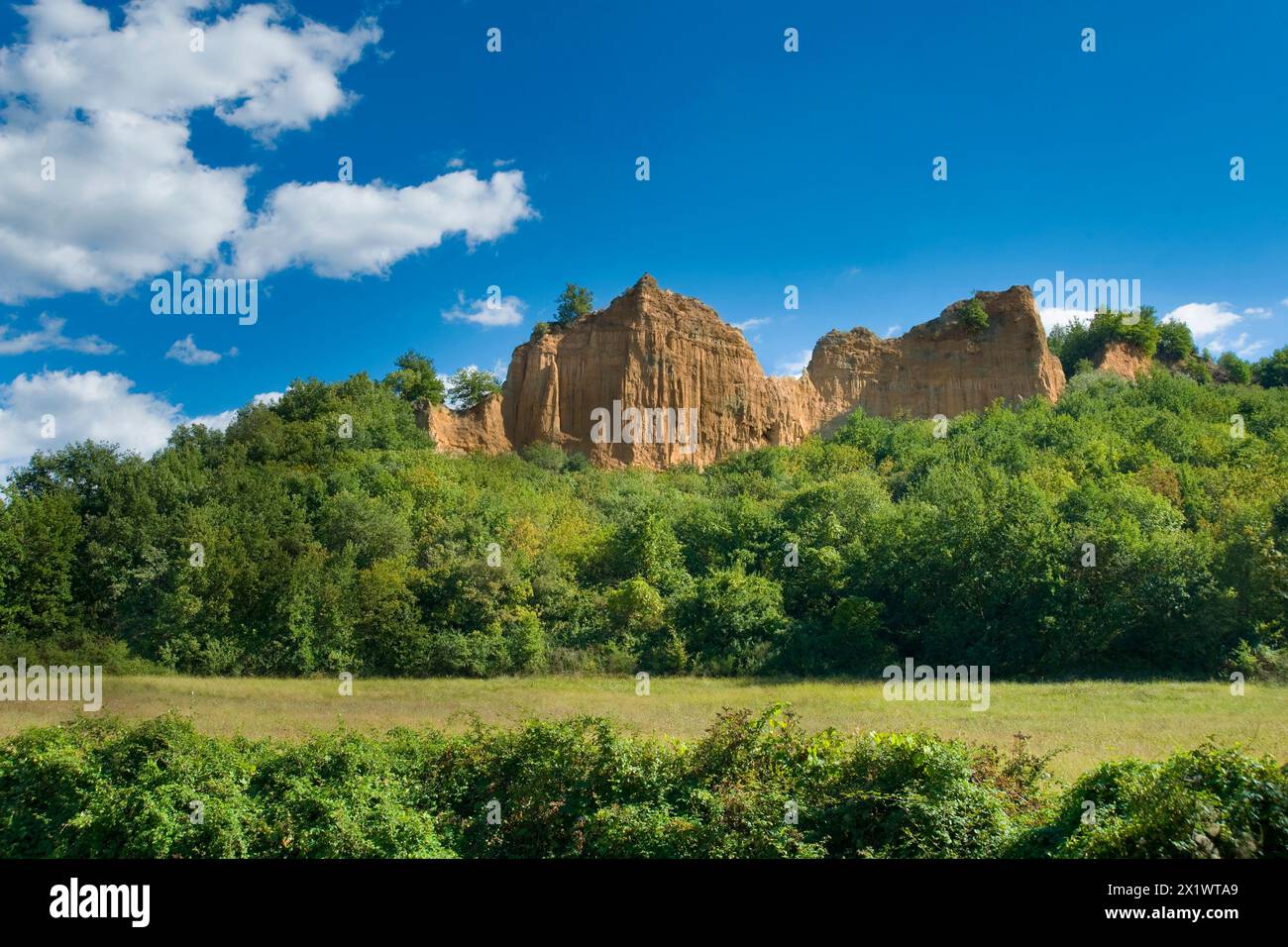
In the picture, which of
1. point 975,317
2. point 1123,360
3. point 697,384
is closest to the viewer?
point 697,384

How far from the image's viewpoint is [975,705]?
65.3ft

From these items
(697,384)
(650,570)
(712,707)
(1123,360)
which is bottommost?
(712,707)

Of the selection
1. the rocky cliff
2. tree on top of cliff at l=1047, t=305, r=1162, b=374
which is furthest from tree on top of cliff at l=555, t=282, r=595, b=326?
tree on top of cliff at l=1047, t=305, r=1162, b=374

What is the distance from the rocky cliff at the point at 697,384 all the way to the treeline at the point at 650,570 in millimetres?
13589

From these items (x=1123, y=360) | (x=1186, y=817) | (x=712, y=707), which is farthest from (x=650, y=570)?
(x=1123, y=360)

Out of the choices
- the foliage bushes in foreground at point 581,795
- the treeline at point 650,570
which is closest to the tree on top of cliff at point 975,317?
the treeline at point 650,570

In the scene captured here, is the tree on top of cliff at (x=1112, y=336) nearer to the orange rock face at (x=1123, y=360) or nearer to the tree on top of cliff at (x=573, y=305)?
the orange rock face at (x=1123, y=360)

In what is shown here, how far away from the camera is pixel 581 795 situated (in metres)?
9.87

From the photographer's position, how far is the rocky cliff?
54.3m

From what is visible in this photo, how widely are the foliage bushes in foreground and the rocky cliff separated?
40.4m

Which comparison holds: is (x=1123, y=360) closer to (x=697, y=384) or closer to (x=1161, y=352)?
(x=1161, y=352)

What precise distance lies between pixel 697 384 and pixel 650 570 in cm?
2593

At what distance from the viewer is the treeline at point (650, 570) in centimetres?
2556
